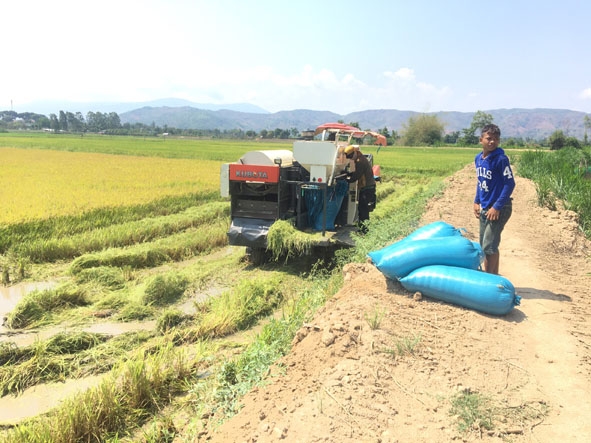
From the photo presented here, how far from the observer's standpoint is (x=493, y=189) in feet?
15.5

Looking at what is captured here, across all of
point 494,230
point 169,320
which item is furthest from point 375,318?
point 169,320

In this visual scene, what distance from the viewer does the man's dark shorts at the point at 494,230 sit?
186 inches

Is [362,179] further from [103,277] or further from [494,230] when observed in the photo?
[103,277]

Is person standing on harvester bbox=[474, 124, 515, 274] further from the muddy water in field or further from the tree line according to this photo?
the tree line

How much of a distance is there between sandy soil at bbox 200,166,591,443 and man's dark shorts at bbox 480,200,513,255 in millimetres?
671

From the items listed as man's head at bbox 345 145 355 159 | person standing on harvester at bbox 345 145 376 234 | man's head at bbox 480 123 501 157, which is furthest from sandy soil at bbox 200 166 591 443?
person standing on harvester at bbox 345 145 376 234

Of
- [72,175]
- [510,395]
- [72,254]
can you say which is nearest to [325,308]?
[510,395]

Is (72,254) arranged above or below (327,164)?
below

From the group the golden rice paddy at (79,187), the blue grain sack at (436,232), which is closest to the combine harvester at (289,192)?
the blue grain sack at (436,232)

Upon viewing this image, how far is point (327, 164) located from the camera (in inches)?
284

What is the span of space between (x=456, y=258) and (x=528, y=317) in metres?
0.83

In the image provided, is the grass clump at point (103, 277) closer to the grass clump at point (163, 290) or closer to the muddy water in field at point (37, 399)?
the grass clump at point (163, 290)

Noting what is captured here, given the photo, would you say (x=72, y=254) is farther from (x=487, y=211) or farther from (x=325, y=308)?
(x=487, y=211)

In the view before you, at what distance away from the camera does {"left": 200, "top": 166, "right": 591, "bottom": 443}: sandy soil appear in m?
2.57
